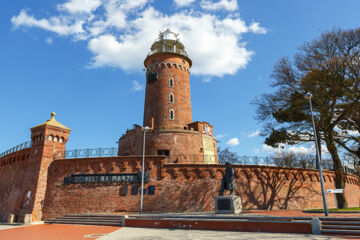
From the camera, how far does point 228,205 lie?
14.7 metres

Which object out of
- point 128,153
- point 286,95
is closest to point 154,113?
point 128,153

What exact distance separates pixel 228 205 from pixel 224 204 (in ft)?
0.91

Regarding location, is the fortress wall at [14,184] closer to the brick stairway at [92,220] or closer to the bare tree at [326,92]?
the brick stairway at [92,220]

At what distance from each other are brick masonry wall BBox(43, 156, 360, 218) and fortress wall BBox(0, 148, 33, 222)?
10.7ft

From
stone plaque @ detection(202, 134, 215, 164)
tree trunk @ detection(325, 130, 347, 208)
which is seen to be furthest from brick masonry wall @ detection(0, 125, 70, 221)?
tree trunk @ detection(325, 130, 347, 208)

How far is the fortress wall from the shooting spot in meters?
22.6

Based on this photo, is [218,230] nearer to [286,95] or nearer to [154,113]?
[286,95]

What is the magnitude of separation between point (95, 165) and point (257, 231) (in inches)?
629

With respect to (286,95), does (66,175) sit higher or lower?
lower

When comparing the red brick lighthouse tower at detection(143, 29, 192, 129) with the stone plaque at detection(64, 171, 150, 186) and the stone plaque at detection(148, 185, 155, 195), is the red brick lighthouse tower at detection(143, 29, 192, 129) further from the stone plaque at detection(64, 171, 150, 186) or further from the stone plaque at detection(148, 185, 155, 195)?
the stone plaque at detection(148, 185, 155, 195)

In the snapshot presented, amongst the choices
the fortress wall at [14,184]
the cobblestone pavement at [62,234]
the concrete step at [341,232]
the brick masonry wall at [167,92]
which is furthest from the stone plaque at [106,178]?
the concrete step at [341,232]

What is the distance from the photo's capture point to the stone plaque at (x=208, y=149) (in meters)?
27.0

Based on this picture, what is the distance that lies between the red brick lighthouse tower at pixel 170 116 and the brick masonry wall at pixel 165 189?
3.62m

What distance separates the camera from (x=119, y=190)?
2089 cm
